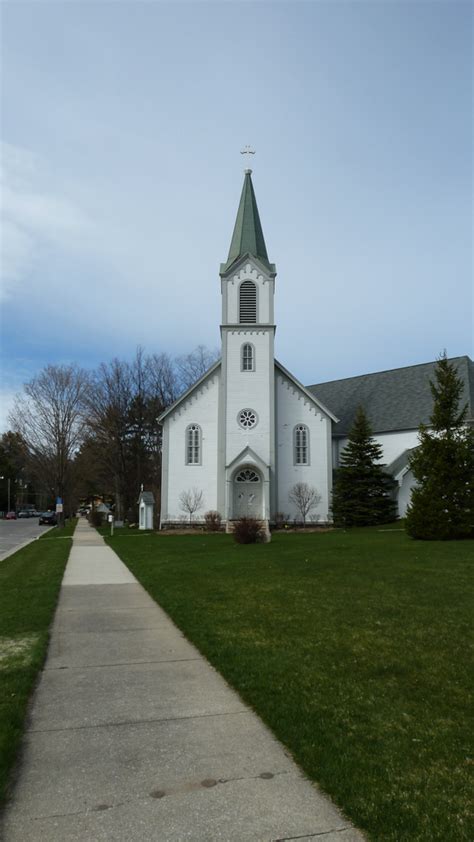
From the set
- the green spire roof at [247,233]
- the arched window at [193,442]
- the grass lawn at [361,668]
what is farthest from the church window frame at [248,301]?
the grass lawn at [361,668]

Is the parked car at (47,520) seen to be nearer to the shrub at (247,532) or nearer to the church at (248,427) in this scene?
the church at (248,427)

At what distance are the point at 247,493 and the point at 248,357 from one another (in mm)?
7260

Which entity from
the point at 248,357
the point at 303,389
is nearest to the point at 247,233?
the point at 248,357

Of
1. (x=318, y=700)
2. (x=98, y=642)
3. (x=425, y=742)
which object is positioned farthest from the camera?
(x=98, y=642)

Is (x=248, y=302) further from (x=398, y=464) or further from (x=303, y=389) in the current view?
(x=398, y=464)

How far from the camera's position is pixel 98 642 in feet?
23.9

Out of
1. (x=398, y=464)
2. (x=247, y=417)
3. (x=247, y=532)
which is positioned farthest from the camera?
(x=398, y=464)

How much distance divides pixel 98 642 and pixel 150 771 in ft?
12.3

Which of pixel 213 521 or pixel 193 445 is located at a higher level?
pixel 193 445

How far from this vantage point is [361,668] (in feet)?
19.1

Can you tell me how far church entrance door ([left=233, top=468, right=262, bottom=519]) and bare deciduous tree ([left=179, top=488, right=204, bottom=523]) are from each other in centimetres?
187

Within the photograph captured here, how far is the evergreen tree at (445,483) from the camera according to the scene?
20.6 meters

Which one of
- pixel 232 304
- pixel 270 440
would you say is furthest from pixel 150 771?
pixel 232 304

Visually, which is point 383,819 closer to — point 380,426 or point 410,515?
point 410,515
